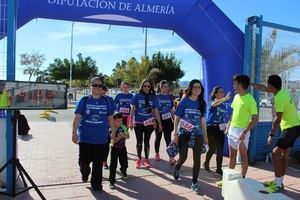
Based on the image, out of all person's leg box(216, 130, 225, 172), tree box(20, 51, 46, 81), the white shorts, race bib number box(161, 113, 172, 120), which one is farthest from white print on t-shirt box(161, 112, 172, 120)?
tree box(20, 51, 46, 81)

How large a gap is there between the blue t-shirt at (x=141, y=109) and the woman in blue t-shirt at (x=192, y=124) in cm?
142

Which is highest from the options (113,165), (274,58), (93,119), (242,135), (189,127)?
(274,58)

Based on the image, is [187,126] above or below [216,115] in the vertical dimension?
below

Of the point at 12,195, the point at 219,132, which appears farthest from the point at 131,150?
the point at 12,195

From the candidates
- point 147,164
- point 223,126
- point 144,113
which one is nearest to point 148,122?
point 144,113

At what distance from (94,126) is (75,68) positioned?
4809cm

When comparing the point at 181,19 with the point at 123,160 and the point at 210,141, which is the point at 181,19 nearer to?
the point at 210,141

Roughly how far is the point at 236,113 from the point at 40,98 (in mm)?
3058

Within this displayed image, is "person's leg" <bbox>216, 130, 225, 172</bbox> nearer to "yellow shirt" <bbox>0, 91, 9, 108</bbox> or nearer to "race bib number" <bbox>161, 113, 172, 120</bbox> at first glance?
"race bib number" <bbox>161, 113, 172, 120</bbox>

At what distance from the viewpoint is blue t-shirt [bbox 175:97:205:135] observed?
20.1 ft

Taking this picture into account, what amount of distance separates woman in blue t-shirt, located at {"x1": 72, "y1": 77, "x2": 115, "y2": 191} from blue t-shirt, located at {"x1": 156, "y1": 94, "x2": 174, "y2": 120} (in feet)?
7.11

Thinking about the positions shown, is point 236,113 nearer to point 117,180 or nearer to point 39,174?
point 117,180

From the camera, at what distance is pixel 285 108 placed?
6.06 meters

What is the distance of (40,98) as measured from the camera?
5078 mm
